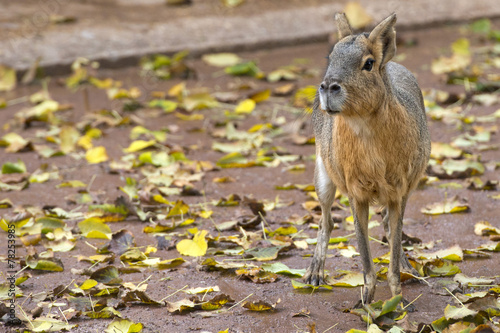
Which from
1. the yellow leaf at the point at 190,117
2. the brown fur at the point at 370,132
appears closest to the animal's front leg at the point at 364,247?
the brown fur at the point at 370,132

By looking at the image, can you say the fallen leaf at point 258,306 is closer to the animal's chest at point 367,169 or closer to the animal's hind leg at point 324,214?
the animal's hind leg at point 324,214

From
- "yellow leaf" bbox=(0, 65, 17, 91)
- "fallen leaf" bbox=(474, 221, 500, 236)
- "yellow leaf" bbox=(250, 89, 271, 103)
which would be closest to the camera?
"fallen leaf" bbox=(474, 221, 500, 236)

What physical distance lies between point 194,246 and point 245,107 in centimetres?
270

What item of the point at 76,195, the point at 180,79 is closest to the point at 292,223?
the point at 76,195

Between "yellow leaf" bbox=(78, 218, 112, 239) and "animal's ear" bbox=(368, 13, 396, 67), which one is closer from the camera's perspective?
"animal's ear" bbox=(368, 13, 396, 67)

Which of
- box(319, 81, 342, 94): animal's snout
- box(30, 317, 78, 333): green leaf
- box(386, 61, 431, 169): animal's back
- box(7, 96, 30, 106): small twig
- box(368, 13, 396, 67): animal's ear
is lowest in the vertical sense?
box(7, 96, 30, 106): small twig

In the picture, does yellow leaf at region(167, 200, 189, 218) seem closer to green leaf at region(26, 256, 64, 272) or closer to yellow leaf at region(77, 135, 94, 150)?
green leaf at region(26, 256, 64, 272)

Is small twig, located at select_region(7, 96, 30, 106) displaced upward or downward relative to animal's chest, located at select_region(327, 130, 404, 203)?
downward

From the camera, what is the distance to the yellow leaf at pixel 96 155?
5.16 m

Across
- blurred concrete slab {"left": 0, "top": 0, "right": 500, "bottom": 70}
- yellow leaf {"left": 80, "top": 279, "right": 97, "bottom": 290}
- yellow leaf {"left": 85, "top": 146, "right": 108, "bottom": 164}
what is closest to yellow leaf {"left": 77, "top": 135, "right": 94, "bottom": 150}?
yellow leaf {"left": 85, "top": 146, "right": 108, "bottom": 164}

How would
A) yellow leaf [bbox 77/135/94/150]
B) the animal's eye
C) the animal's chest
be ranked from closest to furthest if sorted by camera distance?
the animal's eye, the animal's chest, yellow leaf [bbox 77/135/94/150]

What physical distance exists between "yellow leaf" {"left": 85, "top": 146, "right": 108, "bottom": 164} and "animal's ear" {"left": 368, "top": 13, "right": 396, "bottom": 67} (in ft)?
9.34

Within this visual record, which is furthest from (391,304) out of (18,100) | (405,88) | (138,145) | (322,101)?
(18,100)

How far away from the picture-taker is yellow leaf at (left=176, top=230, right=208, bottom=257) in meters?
3.55
